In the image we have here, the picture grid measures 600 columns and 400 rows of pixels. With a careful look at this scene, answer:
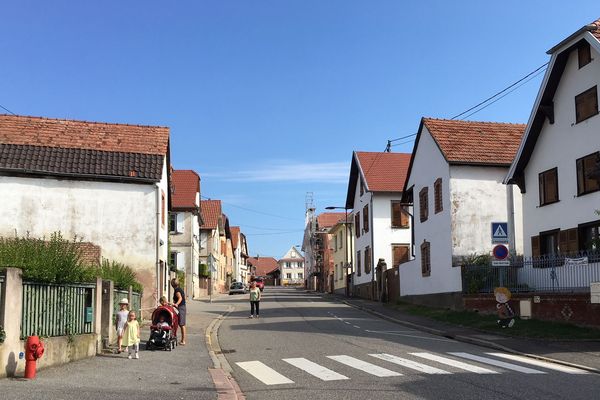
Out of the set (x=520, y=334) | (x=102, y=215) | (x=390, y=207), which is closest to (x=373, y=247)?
(x=390, y=207)

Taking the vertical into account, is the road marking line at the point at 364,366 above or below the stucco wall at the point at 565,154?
below

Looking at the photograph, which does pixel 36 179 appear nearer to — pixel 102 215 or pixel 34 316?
pixel 102 215

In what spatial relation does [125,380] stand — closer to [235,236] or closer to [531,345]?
[531,345]

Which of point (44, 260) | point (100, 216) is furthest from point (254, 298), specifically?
point (44, 260)

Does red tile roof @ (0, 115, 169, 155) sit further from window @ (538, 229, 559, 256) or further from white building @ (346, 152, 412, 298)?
white building @ (346, 152, 412, 298)

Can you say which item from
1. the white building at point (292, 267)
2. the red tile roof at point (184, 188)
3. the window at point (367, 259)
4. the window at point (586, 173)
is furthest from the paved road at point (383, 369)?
the white building at point (292, 267)

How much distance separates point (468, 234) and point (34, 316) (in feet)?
65.9

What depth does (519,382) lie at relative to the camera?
33.8ft

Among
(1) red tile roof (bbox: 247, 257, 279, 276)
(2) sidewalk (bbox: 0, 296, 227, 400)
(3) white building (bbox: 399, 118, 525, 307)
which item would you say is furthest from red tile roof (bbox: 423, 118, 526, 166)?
(1) red tile roof (bbox: 247, 257, 279, 276)

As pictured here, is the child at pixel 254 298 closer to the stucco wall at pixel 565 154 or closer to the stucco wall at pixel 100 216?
the stucco wall at pixel 100 216

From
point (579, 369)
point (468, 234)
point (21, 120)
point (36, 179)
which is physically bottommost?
point (579, 369)

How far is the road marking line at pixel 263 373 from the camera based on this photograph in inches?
423

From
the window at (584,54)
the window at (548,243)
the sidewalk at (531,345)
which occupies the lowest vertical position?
the sidewalk at (531,345)

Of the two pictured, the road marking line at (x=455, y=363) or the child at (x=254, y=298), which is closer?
the road marking line at (x=455, y=363)
